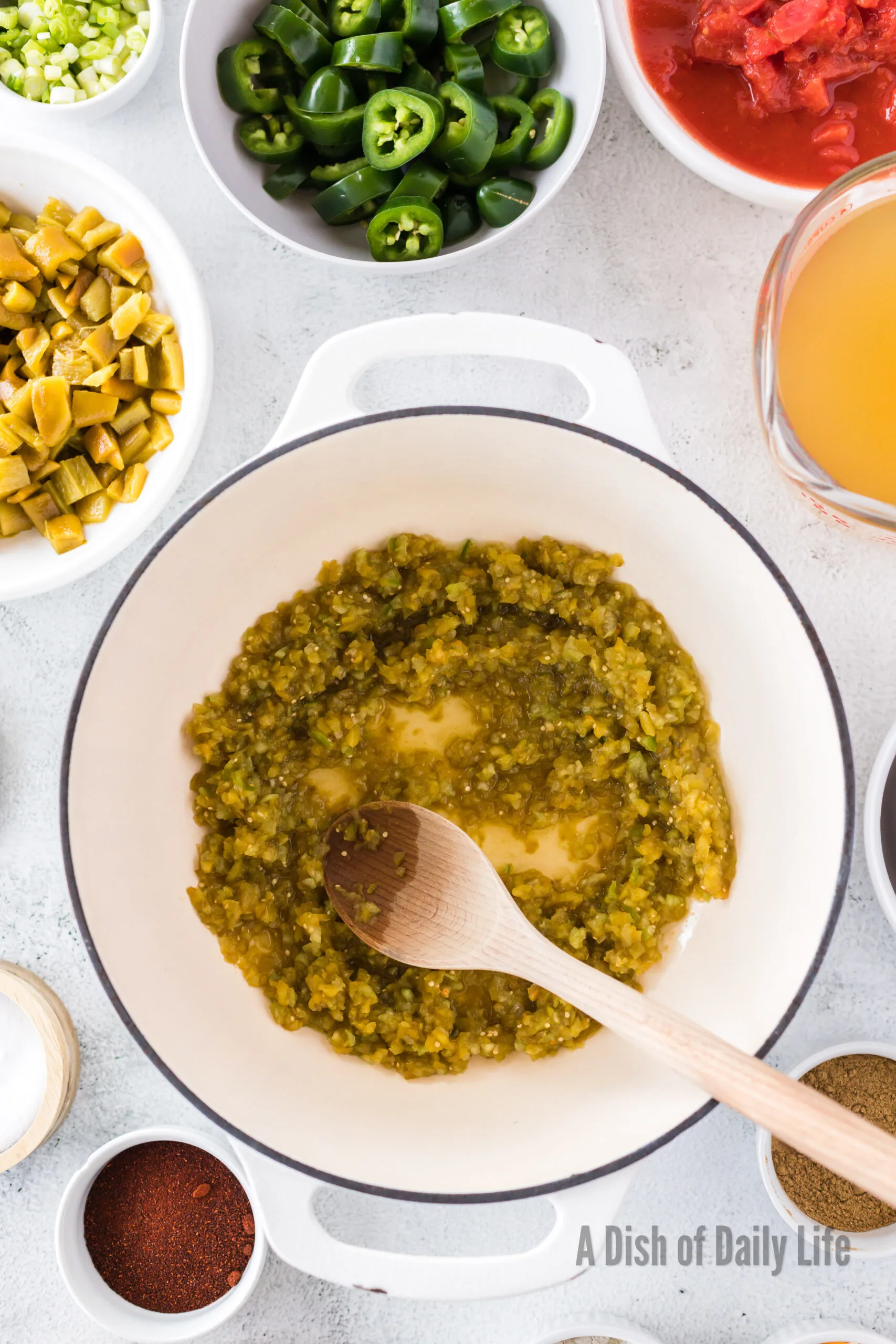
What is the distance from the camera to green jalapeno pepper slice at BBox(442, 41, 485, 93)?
1766 millimetres

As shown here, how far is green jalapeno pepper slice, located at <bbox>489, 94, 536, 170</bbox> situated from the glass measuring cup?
1.61 ft

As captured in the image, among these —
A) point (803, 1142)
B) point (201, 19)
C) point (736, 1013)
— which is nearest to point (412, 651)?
point (736, 1013)

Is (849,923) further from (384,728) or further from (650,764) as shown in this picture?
(384,728)

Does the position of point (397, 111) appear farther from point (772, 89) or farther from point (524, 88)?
point (772, 89)

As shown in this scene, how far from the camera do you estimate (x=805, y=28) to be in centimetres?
166

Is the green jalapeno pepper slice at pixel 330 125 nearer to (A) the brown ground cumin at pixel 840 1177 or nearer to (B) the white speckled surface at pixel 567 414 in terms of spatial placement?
(B) the white speckled surface at pixel 567 414

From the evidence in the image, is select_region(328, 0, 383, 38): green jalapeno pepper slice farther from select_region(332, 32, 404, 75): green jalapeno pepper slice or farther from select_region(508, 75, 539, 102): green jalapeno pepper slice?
select_region(508, 75, 539, 102): green jalapeno pepper slice

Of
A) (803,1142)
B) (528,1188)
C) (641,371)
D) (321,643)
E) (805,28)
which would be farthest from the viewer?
(641,371)

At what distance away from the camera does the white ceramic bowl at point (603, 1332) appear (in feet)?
6.28

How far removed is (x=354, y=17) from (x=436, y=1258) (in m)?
2.05

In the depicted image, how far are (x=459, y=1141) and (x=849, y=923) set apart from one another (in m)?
0.84

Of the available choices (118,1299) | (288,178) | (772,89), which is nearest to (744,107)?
(772,89)

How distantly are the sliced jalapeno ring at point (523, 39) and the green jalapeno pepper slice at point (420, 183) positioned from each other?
9.3 inches

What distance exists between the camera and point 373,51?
1.72 m
